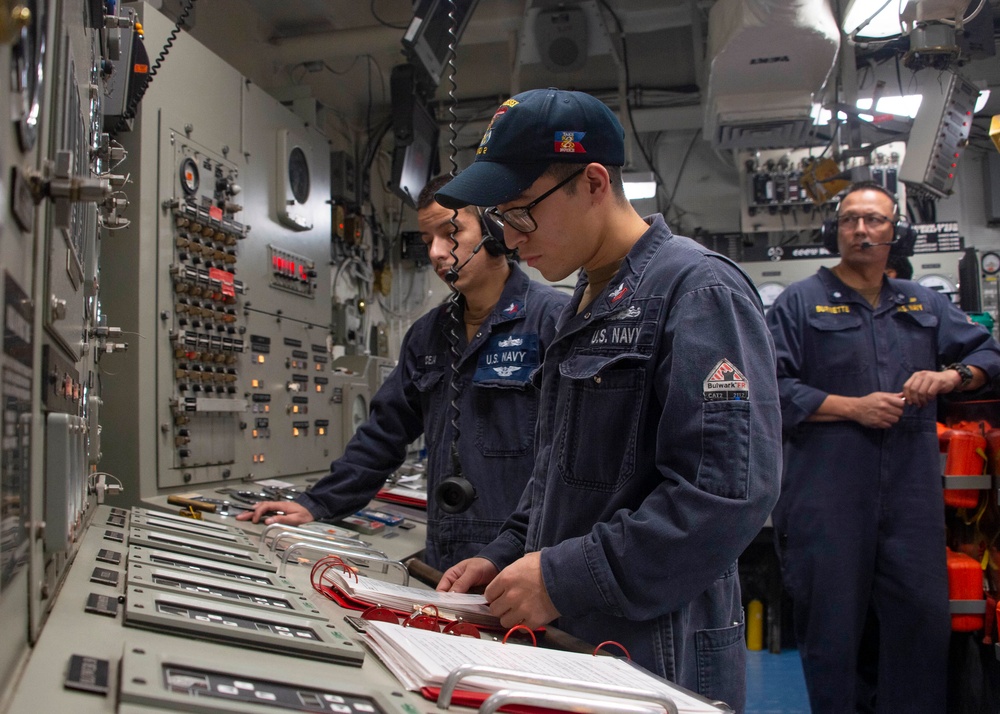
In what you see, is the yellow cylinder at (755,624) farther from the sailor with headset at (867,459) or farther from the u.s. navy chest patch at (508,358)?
the u.s. navy chest patch at (508,358)

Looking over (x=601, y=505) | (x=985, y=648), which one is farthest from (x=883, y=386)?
(x=601, y=505)

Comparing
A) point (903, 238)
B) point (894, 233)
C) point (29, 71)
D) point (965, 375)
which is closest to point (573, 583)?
point (29, 71)

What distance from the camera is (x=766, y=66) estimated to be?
13.9 ft

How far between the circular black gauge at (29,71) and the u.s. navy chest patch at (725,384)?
0.91 m

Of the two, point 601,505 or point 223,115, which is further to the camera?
point 223,115

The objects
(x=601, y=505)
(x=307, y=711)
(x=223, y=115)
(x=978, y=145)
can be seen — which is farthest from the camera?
(x=978, y=145)

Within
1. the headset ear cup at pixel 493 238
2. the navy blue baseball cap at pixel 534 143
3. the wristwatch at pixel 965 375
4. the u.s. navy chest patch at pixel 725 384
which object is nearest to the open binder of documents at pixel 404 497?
the headset ear cup at pixel 493 238

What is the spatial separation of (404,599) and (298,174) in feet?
10.8

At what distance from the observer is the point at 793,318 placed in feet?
9.93

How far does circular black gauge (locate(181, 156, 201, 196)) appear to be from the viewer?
3.11m

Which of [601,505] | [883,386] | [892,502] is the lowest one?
[892,502]

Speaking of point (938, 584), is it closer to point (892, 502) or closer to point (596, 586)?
point (892, 502)

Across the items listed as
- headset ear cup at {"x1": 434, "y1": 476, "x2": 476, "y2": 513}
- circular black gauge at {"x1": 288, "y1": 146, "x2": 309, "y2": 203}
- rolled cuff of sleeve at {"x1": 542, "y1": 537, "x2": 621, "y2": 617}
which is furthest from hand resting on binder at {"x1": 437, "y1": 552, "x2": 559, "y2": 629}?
circular black gauge at {"x1": 288, "y1": 146, "x2": 309, "y2": 203}

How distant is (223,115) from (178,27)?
800mm
